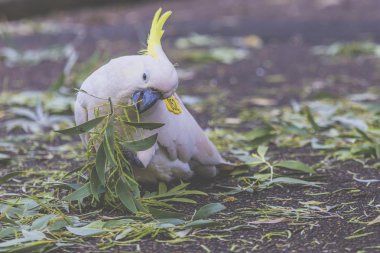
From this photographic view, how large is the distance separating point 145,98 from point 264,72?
312 centimetres

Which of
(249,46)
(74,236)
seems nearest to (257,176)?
(74,236)

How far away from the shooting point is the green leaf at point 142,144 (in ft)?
7.29

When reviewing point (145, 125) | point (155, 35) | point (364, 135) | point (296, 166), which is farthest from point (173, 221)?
point (364, 135)

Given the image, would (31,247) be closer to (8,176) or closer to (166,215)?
(166,215)

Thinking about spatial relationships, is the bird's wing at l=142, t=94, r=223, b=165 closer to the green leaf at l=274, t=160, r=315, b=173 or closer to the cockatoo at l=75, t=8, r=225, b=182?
the cockatoo at l=75, t=8, r=225, b=182

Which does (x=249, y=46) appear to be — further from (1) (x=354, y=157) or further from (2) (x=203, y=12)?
(1) (x=354, y=157)

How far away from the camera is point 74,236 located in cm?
204

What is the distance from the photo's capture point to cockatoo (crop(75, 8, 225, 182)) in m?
2.18

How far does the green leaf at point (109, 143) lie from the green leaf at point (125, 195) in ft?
0.22

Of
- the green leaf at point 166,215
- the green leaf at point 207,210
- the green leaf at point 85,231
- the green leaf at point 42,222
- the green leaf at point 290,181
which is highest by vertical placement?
the green leaf at point 42,222

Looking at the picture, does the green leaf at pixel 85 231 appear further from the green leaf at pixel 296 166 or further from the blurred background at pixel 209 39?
the blurred background at pixel 209 39

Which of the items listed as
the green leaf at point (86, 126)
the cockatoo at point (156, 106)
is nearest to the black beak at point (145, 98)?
the cockatoo at point (156, 106)

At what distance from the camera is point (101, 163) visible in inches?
88.7

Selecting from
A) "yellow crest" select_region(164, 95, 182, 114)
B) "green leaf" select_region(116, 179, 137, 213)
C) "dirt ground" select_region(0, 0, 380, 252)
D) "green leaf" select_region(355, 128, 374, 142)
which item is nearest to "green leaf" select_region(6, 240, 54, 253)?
"dirt ground" select_region(0, 0, 380, 252)
